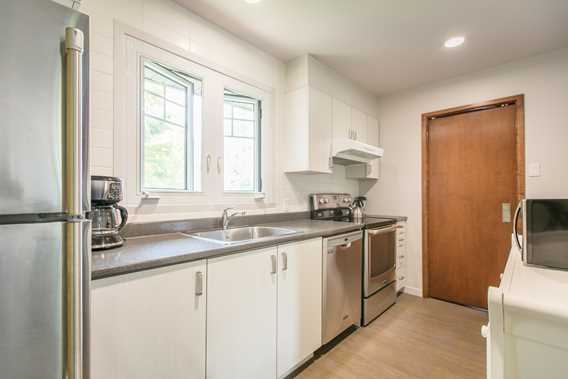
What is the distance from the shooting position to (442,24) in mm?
1981

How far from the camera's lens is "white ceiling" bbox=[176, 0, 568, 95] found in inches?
70.7

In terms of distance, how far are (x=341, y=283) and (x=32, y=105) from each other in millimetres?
2016

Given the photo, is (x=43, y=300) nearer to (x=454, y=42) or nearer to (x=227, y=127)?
(x=227, y=127)

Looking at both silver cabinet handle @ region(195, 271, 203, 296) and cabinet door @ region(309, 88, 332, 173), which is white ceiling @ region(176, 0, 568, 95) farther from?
silver cabinet handle @ region(195, 271, 203, 296)

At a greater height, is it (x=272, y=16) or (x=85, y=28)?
(x=272, y=16)

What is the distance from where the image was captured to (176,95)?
6.24 feet

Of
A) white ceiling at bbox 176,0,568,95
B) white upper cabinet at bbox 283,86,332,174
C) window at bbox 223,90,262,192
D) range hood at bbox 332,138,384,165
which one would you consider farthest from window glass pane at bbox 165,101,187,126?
range hood at bbox 332,138,384,165

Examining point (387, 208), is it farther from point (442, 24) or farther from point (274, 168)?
point (442, 24)

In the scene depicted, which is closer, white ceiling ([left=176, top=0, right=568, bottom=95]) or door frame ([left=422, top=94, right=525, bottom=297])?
white ceiling ([left=176, top=0, right=568, bottom=95])

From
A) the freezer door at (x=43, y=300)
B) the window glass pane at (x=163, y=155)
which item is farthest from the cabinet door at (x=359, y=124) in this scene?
the freezer door at (x=43, y=300)

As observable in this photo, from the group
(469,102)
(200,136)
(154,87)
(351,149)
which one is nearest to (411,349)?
(351,149)

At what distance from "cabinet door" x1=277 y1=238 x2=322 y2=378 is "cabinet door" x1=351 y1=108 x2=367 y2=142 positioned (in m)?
1.64

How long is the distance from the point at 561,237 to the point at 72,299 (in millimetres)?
1649

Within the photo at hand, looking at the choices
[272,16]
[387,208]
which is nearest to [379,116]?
[387,208]
